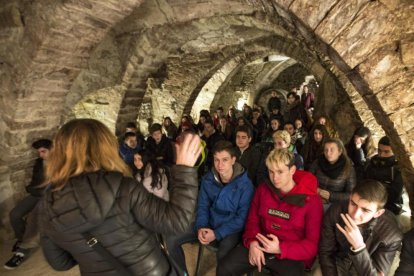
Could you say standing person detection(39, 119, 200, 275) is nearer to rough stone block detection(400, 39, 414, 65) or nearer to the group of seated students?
the group of seated students

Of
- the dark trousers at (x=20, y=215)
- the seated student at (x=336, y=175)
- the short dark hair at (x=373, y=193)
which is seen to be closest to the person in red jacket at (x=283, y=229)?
the short dark hair at (x=373, y=193)

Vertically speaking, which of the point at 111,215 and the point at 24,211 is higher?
the point at 111,215

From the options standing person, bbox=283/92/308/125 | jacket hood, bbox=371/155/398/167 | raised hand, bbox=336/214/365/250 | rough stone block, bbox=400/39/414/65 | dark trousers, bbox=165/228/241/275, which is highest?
rough stone block, bbox=400/39/414/65

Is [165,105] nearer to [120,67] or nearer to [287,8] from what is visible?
[120,67]

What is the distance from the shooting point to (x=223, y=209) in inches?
111

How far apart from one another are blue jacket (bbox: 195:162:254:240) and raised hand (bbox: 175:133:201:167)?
142 cm

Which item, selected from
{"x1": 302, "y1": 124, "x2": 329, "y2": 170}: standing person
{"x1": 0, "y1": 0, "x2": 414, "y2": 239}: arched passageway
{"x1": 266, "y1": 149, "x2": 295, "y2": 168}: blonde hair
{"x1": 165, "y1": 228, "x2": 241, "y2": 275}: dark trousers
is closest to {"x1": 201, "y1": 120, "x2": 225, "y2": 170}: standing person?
{"x1": 302, "y1": 124, "x2": 329, "y2": 170}: standing person

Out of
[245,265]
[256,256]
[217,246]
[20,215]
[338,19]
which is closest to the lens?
[338,19]

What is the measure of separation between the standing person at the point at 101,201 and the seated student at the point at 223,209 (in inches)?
50.4

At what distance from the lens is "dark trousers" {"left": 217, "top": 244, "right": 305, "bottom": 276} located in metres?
2.36

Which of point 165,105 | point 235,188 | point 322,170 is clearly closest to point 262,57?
point 165,105

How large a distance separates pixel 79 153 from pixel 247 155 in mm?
2736

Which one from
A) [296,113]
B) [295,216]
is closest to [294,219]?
[295,216]

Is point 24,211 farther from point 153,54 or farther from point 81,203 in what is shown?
point 153,54
